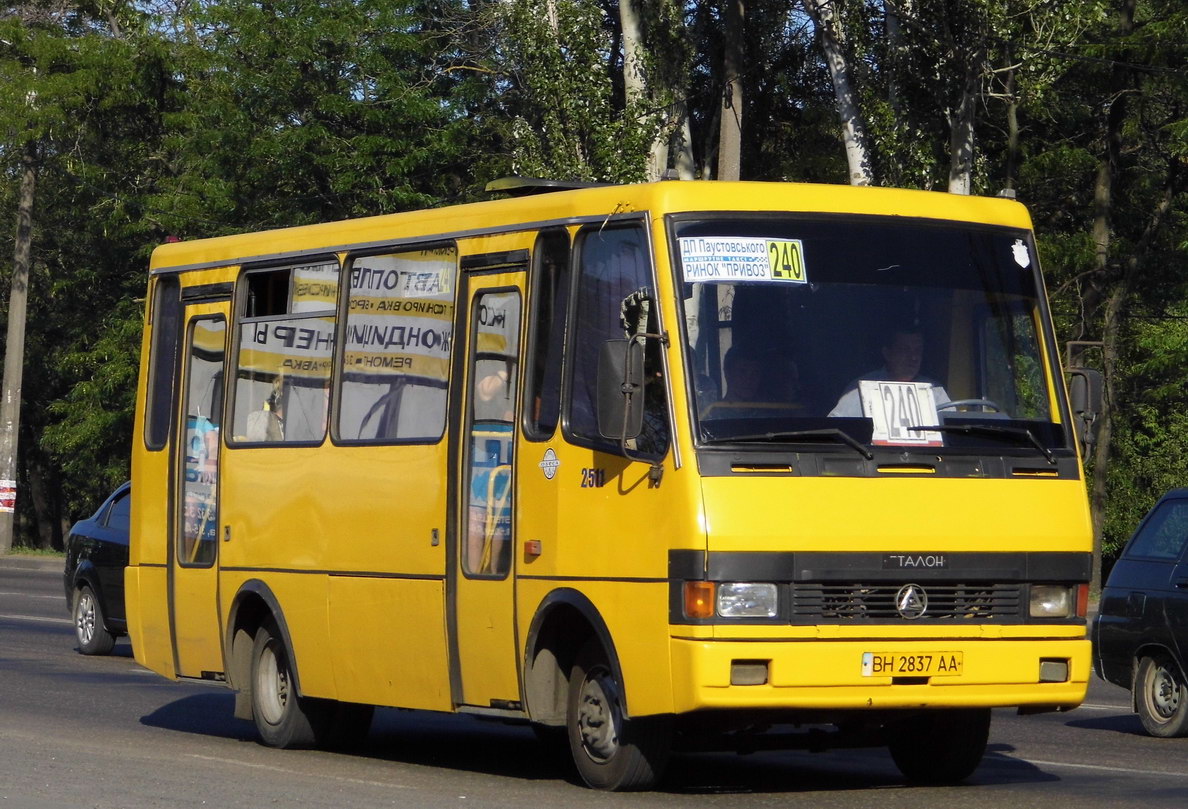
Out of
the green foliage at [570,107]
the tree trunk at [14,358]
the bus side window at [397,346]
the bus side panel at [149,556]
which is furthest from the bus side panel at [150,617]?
the tree trunk at [14,358]

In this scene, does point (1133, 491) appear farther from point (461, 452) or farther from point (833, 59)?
point (461, 452)

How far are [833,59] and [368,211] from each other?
43.5 ft

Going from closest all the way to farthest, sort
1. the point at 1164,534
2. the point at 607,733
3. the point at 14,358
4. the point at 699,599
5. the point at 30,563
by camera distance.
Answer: the point at 699,599 < the point at 607,733 < the point at 1164,534 < the point at 30,563 < the point at 14,358

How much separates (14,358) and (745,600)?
118 feet

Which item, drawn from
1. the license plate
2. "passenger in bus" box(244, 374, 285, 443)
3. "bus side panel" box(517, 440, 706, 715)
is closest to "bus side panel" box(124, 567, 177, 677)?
"passenger in bus" box(244, 374, 285, 443)

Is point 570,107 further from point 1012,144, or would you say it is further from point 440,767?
point 440,767

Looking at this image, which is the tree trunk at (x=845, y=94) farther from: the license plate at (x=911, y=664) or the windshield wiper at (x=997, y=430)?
the license plate at (x=911, y=664)

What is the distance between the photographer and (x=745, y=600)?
29.4 feet

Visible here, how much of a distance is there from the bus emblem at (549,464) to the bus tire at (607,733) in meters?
0.83

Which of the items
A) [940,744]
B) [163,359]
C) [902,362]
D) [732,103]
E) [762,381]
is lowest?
[940,744]

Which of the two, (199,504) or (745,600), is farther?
(199,504)

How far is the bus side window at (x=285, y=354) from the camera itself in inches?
476

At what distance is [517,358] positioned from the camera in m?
10.4

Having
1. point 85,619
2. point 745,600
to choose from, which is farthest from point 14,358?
point 745,600
